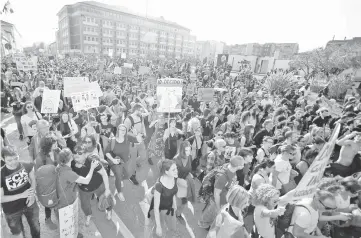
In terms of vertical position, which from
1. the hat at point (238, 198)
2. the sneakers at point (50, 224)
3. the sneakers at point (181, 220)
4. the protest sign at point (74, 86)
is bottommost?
the sneakers at point (50, 224)

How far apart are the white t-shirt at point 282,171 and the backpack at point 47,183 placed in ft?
10.8

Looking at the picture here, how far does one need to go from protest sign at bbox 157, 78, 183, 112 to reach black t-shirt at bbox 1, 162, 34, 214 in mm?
3285

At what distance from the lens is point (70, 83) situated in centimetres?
563

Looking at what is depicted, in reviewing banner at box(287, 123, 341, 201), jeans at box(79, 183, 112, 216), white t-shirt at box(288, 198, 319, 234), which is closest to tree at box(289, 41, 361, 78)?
banner at box(287, 123, 341, 201)

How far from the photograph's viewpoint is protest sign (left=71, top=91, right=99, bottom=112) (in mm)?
5621

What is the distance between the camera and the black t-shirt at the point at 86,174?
3.39m

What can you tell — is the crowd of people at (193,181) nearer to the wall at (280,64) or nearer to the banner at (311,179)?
the banner at (311,179)

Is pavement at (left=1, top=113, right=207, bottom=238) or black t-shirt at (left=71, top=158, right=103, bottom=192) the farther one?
pavement at (left=1, top=113, right=207, bottom=238)

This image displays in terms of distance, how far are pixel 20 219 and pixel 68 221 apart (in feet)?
2.19

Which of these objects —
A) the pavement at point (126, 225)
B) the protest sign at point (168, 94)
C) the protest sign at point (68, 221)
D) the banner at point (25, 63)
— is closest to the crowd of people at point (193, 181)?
the pavement at point (126, 225)

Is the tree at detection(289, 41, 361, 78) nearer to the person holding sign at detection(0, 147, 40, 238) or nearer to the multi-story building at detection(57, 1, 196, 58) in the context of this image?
the person holding sign at detection(0, 147, 40, 238)

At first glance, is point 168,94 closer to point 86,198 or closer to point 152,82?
point 86,198

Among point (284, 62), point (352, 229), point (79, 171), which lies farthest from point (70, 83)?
point (284, 62)

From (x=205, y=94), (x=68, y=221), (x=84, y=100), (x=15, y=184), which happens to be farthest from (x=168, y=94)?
(x=15, y=184)
